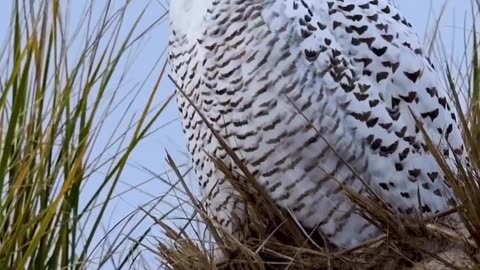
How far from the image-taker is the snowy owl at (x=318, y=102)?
2.85 metres

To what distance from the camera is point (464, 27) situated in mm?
3715

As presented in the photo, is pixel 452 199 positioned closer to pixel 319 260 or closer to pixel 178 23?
pixel 319 260

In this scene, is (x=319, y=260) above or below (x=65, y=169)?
below

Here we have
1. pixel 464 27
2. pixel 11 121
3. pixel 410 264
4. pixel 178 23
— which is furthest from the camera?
pixel 464 27

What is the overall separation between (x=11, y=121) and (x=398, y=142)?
901 mm

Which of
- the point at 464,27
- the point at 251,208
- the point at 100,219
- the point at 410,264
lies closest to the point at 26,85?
the point at 100,219

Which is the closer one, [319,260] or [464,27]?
[319,260]

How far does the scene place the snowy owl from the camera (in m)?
2.85

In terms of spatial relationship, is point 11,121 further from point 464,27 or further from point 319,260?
point 464,27

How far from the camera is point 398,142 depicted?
9.53 ft

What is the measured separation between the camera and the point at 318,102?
2.84 m

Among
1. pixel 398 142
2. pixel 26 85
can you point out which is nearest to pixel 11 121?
pixel 26 85

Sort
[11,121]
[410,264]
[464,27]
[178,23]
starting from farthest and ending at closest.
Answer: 1. [464,27]
2. [178,23]
3. [11,121]
4. [410,264]

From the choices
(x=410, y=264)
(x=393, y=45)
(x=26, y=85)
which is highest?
(x=26, y=85)
